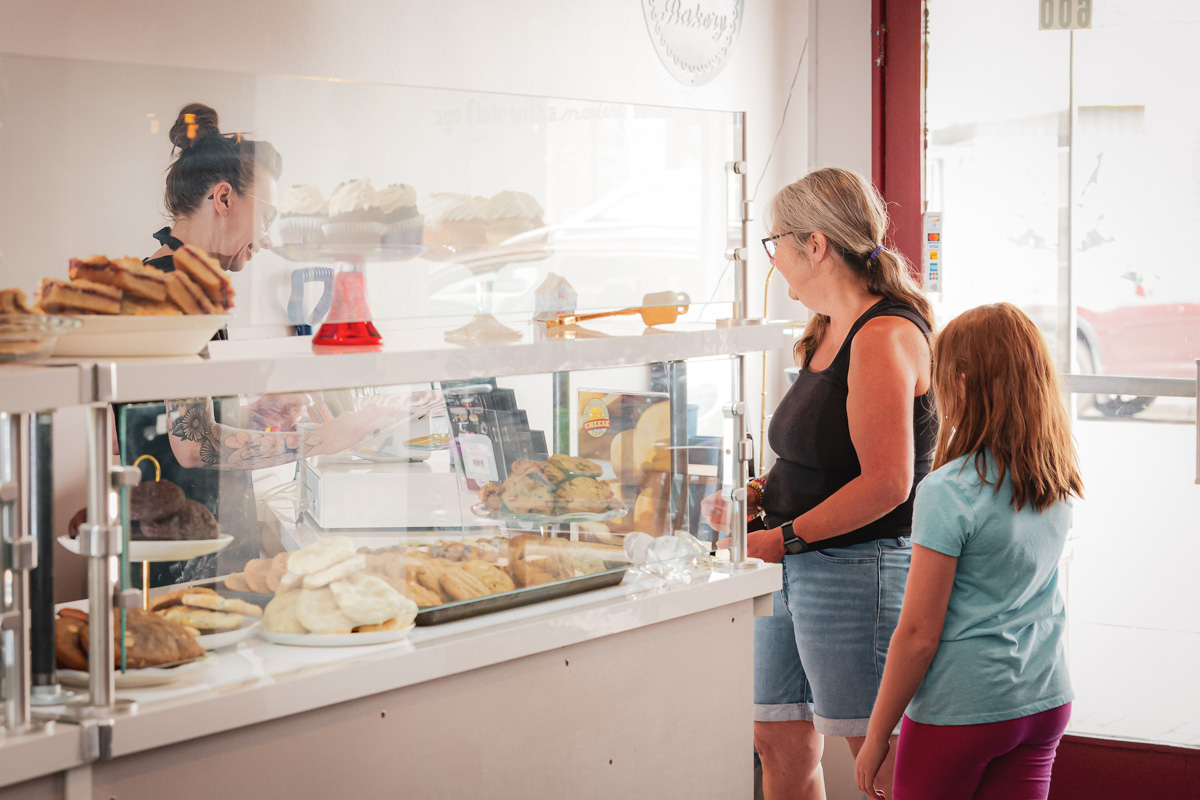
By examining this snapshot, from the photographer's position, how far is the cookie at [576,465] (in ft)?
5.21

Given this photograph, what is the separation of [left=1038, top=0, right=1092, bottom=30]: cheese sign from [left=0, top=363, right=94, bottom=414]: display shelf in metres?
A: 2.85

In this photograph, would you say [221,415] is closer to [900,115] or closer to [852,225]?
[852,225]

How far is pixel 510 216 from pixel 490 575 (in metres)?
0.53

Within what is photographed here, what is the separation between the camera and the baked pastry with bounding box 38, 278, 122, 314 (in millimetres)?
1178

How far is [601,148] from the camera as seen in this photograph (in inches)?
63.6

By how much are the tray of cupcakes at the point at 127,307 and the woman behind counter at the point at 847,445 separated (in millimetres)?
1192

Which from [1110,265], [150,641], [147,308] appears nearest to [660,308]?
[147,308]

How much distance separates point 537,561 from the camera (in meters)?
1.57

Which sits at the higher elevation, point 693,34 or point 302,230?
point 693,34

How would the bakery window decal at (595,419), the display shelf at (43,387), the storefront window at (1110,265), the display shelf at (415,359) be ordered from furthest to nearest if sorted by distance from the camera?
the storefront window at (1110,265), the bakery window decal at (595,419), the display shelf at (415,359), the display shelf at (43,387)

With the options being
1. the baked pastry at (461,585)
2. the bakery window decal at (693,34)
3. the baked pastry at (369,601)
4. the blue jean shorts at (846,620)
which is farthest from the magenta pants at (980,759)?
the bakery window decal at (693,34)

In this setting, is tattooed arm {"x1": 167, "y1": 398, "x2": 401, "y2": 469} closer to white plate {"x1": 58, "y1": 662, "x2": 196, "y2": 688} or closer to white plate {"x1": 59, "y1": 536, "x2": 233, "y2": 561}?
white plate {"x1": 59, "y1": 536, "x2": 233, "y2": 561}

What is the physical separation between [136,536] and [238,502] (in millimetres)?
175

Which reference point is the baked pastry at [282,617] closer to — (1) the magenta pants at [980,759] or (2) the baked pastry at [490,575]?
(2) the baked pastry at [490,575]
